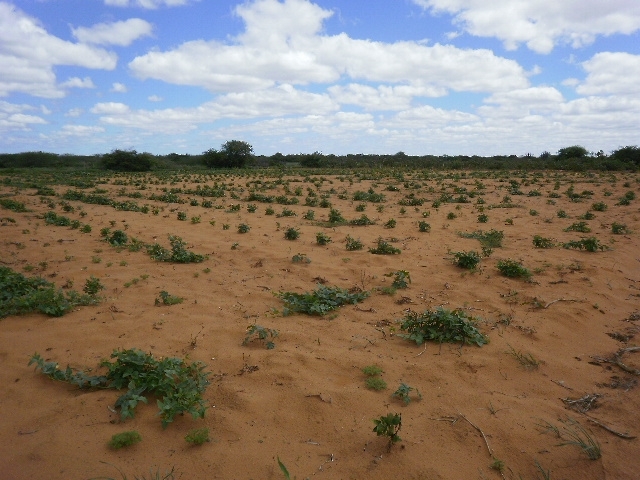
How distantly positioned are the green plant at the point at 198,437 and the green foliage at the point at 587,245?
7.25 metres

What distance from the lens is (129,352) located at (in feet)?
11.5

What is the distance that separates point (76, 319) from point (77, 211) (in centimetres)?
814

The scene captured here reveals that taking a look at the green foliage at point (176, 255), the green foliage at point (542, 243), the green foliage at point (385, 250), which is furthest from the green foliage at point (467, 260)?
the green foliage at point (176, 255)

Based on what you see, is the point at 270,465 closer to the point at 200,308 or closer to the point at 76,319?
the point at 200,308

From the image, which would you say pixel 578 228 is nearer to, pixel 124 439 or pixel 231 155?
pixel 124 439

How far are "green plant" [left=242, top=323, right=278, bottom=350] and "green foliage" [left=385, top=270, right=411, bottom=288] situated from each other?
6.67 ft

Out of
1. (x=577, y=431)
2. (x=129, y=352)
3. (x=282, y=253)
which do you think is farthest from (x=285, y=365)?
(x=282, y=253)

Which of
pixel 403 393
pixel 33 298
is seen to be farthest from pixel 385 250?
pixel 33 298

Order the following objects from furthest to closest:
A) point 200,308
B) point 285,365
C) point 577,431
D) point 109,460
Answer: point 200,308, point 285,365, point 577,431, point 109,460

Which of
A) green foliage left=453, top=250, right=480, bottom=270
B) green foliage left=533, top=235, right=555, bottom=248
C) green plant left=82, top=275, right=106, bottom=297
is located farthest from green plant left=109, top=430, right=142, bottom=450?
green foliage left=533, top=235, right=555, bottom=248

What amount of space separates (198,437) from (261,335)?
1.41 metres

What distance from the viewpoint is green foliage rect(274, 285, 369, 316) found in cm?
498

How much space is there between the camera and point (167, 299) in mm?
5148

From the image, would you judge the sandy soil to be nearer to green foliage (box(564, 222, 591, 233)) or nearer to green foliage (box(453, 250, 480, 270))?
green foliage (box(453, 250, 480, 270))
